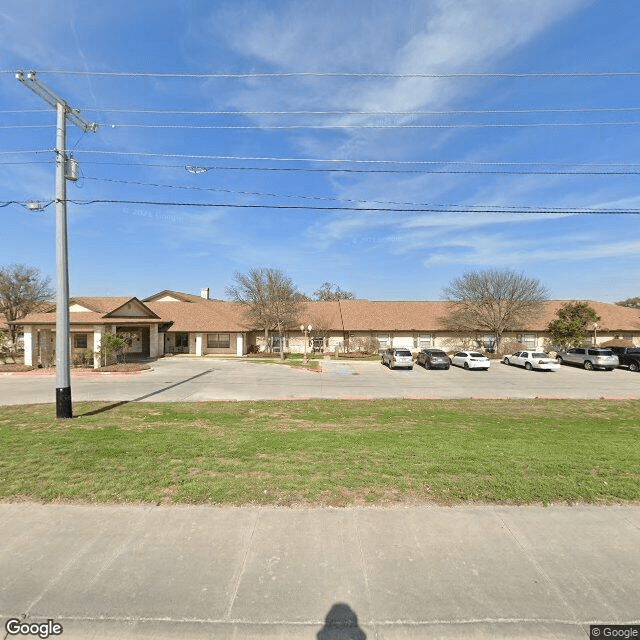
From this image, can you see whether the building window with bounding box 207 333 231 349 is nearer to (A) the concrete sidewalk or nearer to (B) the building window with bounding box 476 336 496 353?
(B) the building window with bounding box 476 336 496 353

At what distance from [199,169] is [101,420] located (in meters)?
7.65

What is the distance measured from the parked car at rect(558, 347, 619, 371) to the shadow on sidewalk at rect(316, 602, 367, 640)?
101 feet

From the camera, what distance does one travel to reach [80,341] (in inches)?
1221

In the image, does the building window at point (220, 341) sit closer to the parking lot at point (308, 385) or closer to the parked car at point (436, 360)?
the parking lot at point (308, 385)

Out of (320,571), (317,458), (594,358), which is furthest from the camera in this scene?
(594,358)

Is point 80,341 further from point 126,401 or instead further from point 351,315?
point 351,315

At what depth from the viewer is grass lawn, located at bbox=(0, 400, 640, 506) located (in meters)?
5.26

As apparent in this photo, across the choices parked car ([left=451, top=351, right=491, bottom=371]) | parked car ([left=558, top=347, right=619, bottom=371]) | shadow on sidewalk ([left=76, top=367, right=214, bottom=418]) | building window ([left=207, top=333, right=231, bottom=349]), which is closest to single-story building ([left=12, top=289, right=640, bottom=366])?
building window ([left=207, top=333, right=231, bottom=349])

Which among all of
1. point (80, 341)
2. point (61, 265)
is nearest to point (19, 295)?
point (80, 341)

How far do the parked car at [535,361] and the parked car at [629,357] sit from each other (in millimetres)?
5265

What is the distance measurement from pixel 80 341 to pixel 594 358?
1641 inches

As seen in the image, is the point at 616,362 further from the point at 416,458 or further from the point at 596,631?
the point at 596,631

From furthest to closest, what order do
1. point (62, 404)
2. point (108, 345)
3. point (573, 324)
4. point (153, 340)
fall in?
1. point (573, 324)
2. point (153, 340)
3. point (108, 345)
4. point (62, 404)

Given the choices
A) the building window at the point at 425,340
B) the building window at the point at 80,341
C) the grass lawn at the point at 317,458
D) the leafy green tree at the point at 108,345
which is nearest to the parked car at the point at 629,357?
the building window at the point at 425,340
